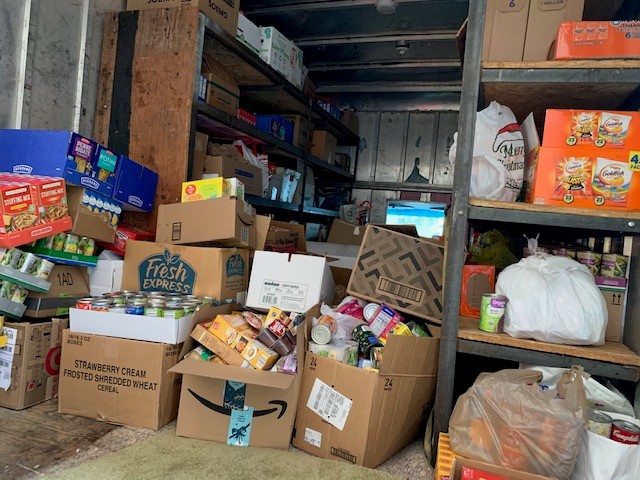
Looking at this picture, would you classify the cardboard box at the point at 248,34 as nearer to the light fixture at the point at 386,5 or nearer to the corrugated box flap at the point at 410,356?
the light fixture at the point at 386,5

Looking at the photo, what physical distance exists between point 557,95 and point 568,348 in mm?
1001

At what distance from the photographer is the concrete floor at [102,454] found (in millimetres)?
1538

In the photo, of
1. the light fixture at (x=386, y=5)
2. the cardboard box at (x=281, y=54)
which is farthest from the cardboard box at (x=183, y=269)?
the light fixture at (x=386, y=5)

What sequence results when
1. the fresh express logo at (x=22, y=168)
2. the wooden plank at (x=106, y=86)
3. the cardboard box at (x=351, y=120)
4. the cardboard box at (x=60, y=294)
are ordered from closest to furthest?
the cardboard box at (x=60, y=294) < the fresh express logo at (x=22, y=168) < the wooden plank at (x=106, y=86) < the cardboard box at (x=351, y=120)

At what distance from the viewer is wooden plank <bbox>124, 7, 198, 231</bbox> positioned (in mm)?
2818

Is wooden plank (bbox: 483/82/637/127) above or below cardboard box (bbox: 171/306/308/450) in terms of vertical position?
above

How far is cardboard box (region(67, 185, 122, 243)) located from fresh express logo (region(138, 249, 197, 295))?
9.8 inches

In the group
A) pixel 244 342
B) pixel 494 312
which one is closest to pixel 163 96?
pixel 244 342

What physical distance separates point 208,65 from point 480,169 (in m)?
2.17

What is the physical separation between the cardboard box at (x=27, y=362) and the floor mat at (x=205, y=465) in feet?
2.05

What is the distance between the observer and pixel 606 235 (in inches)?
89.4

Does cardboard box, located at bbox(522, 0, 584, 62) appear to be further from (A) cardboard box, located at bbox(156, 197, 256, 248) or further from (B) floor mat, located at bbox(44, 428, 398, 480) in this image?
(B) floor mat, located at bbox(44, 428, 398, 480)

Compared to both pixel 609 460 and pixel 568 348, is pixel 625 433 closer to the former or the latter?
pixel 609 460

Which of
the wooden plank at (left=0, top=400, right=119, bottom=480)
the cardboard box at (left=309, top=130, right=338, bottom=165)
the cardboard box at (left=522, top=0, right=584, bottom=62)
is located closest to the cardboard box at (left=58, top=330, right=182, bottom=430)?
the wooden plank at (left=0, top=400, right=119, bottom=480)
